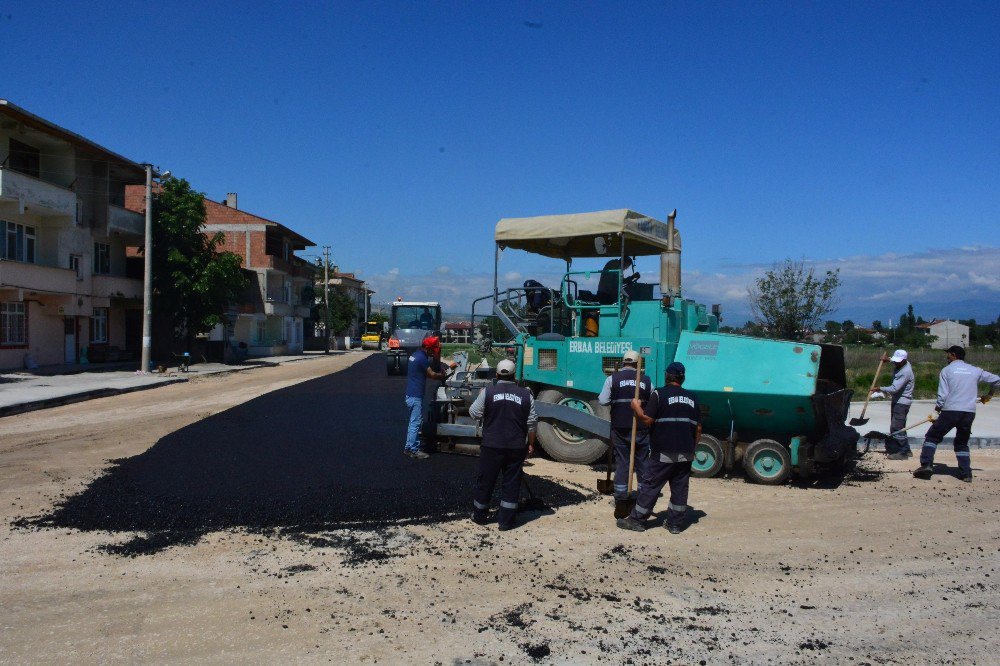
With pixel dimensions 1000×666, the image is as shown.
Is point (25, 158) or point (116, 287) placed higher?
point (25, 158)

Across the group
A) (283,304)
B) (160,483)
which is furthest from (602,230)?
(283,304)

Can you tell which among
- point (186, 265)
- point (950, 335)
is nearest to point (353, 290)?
point (186, 265)

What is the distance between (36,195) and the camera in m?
24.9

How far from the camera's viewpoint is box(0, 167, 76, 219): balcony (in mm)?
23469

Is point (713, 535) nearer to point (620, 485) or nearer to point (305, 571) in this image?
point (620, 485)

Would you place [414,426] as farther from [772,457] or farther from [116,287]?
[116,287]

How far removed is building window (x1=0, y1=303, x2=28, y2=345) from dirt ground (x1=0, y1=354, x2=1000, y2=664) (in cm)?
2050

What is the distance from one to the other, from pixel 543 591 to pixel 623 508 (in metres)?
1.87

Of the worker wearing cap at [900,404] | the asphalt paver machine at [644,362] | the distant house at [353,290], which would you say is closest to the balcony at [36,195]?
the asphalt paver machine at [644,362]

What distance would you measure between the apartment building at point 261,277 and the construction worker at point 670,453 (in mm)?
38417

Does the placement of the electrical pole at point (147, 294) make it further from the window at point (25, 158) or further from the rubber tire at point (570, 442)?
the rubber tire at point (570, 442)

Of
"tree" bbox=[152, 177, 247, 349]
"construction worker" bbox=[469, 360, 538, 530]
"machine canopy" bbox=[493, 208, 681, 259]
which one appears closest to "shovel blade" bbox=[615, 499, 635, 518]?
"construction worker" bbox=[469, 360, 538, 530]

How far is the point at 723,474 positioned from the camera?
28.7 feet

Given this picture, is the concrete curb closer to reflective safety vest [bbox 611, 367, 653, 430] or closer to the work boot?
reflective safety vest [bbox 611, 367, 653, 430]
